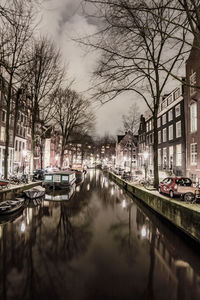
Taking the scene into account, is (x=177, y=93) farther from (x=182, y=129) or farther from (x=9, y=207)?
(x=9, y=207)

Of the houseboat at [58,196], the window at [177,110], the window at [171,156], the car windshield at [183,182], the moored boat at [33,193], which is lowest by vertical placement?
the houseboat at [58,196]

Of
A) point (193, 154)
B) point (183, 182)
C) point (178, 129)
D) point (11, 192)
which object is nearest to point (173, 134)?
point (178, 129)

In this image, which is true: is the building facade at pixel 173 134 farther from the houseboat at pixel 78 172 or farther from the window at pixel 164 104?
the houseboat at pixel 78 172

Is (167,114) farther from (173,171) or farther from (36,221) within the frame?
(36,221)

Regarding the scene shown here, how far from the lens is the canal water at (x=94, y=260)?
5.41 meters

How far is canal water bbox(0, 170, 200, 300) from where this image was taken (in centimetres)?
541

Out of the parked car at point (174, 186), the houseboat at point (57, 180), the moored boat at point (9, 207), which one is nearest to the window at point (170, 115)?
the houseboat at point (57, 180)

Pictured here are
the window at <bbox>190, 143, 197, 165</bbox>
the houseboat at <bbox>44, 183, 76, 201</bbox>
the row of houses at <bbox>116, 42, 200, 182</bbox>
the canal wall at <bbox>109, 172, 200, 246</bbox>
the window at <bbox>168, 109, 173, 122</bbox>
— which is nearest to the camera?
the canal wall at <bbox>109, 172, 200, 246</bbox>

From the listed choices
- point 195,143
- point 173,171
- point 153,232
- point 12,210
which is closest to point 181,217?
point 153,232

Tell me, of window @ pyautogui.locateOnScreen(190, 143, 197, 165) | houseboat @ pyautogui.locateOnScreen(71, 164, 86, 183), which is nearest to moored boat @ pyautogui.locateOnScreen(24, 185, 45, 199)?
window @ pyautogui.locateOnScreen(190, 143, 197, 165)

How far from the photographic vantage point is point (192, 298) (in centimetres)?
524

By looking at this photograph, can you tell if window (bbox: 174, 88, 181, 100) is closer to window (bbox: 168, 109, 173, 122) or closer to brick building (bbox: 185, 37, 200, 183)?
window (bbox: 168, 109, 173, 122)

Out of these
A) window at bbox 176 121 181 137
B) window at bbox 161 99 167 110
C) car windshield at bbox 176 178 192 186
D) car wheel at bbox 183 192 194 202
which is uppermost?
window at bbox 161 99 167 110

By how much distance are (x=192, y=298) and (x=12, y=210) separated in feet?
34.9
